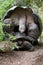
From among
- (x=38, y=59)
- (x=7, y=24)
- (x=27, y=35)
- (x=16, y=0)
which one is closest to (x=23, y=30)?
(x=27, y=35)

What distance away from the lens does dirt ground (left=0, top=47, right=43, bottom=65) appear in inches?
134

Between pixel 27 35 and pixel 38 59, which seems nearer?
pixel 38 59

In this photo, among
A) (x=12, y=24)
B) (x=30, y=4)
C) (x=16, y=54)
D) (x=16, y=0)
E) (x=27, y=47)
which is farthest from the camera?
(x=16, y=0)

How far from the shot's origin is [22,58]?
11.9 feet

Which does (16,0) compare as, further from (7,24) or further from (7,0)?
(7,24)

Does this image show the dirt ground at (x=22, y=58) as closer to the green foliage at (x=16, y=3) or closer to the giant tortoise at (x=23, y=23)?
the giant tortoise at (x=23, y=23)

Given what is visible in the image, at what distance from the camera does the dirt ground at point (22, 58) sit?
Result: 134 inches

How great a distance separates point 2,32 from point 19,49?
47 centimetres

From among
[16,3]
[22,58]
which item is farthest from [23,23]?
[16,3]

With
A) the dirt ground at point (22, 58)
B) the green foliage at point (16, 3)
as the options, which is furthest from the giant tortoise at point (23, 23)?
the dirt ground at point (22, 58)

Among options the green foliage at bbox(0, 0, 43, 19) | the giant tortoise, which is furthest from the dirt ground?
the green foliage at bbox(0, 0, 43, 19)

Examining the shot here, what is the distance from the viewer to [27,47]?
4020 mm

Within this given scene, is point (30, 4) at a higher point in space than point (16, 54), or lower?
higher

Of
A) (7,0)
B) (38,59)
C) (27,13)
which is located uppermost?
(7,0)
